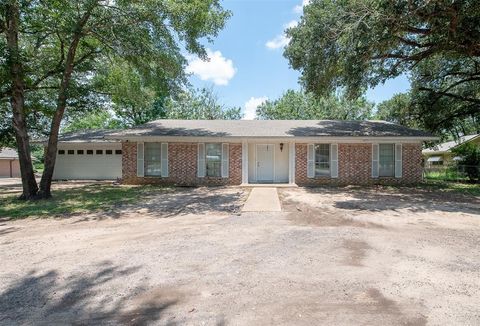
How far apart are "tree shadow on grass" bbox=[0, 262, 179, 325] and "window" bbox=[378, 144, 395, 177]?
14.1 meters

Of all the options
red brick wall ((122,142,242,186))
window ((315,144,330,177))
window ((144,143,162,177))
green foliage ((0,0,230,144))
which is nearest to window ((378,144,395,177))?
window ((315,144,330,177))

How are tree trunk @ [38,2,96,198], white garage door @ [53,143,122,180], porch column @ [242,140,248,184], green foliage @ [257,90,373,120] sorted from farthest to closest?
1. green foliage @ [257,90,373,120]
2. white garage door @ [53,143,122,180]
3. porch column @ [242,140,248,184]
4. tree trunk @ [38,2,96,198]

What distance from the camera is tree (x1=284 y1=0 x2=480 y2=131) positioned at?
9898mm

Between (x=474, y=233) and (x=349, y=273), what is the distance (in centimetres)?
380

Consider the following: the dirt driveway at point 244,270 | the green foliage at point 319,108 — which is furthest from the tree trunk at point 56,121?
the green foliage at point 319,108

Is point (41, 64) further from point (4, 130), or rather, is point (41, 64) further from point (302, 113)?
point (302, 113)

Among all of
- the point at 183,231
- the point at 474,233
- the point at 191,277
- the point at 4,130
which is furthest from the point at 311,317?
the point at 4,130

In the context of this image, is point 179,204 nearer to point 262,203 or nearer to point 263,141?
point 262,203

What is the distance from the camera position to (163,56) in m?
11.9

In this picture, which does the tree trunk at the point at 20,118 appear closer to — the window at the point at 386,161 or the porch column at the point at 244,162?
the porch column at the point at 244,162

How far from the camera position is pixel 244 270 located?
4402 millimetres

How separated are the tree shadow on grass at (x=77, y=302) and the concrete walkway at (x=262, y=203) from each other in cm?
515

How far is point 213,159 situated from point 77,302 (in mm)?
12345

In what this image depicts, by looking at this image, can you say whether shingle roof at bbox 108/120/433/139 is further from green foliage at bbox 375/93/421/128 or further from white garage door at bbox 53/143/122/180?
white garage door at bbox 53/143/122/180
